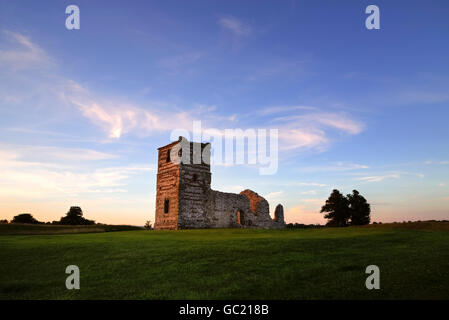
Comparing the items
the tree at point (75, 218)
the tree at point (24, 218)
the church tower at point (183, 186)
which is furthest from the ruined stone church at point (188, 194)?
the tree at point (24, 218)

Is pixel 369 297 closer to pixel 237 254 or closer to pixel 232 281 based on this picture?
pixel 232 281

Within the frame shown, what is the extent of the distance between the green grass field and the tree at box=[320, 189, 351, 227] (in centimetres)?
3285

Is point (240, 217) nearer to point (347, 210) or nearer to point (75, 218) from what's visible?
point (347, 210)

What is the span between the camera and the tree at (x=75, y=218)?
1853 inches

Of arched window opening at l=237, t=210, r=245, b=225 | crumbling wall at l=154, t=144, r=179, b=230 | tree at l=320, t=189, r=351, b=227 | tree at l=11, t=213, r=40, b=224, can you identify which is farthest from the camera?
tree at l=320, t=189, r=351, b=227

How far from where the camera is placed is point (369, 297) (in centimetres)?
686

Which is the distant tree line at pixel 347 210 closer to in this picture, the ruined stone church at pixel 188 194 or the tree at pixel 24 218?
the ruined stone church at pixel 188 194

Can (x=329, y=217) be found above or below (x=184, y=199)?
below

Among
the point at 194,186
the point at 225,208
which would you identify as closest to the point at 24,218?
the point at 194,186

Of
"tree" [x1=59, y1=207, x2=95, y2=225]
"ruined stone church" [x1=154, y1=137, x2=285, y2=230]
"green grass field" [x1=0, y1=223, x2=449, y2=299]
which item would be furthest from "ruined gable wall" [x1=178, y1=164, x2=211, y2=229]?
"tree" [x1=59, y1=207, x2=95, y2=225]

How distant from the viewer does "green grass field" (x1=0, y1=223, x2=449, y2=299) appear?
7398mm

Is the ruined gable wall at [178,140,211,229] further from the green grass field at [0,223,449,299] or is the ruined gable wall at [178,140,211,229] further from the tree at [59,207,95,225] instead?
the tree at [59,207,95,225]
